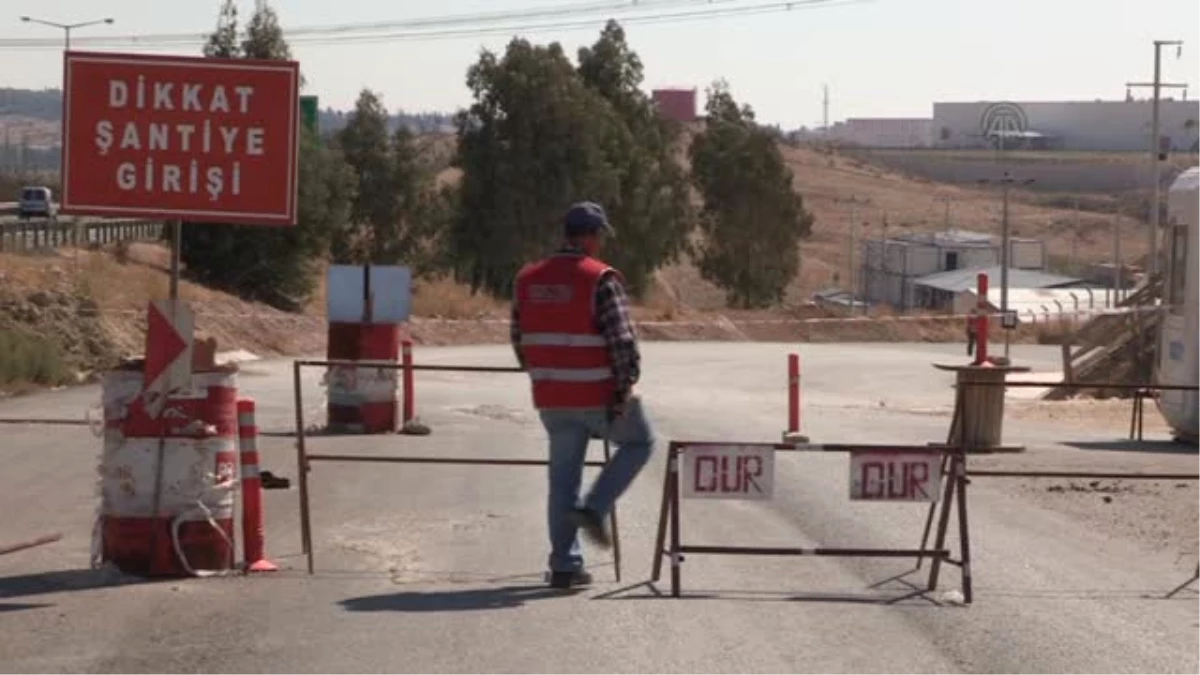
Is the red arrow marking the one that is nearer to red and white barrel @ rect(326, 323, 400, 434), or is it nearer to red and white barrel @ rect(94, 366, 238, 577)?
red and white barrel @ rect(94, 366, 238, 577)

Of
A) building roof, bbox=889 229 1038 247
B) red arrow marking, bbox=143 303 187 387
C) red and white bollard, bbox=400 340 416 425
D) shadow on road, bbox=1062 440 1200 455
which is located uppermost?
Result: building roof, bbox=889 229 1038 247

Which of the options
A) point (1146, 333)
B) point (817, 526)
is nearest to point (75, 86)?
point (817, 526)

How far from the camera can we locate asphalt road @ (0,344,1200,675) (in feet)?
31.6

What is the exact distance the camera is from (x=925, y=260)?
329ft

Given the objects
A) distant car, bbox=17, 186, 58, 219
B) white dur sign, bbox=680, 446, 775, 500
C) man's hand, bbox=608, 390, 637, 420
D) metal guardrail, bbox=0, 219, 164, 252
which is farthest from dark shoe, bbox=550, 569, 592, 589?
distant car, bbox=17, 186, 58, 219

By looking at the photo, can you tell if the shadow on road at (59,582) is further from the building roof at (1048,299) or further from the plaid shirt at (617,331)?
the building roof at (1048,299)

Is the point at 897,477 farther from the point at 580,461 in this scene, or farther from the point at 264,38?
the point at 264,38

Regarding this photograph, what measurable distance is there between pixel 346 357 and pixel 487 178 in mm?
49048

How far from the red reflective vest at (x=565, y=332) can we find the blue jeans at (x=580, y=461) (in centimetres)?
11

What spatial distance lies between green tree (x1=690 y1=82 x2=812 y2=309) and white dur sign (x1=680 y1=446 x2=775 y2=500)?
7625 cm

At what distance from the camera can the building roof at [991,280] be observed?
88188 millimetres

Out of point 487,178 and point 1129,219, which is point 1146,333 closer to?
point 487,178

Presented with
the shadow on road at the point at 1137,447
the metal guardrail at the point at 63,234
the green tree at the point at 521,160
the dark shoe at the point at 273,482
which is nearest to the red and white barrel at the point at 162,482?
the dark shoe at the point at 273,482

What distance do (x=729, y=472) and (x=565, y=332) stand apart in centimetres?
139
